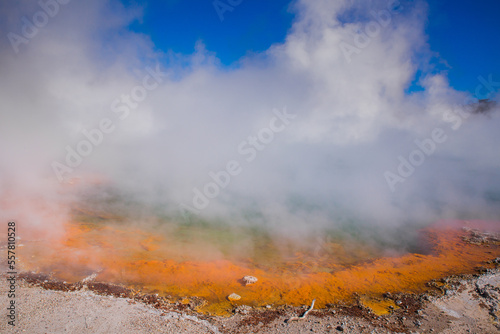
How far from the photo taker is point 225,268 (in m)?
7.62

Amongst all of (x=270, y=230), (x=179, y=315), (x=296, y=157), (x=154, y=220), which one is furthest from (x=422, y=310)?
(x=296, y=157)

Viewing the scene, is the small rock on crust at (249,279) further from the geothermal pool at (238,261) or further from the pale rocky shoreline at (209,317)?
the pale rocky shoreline at (209,317)

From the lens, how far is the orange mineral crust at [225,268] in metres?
6.32

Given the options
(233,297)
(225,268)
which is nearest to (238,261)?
(225,268)

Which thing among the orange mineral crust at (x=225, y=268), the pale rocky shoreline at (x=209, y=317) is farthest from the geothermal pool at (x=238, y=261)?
the pale rocky shoreline at (x=209, y=317)

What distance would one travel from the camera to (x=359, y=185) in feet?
76.5

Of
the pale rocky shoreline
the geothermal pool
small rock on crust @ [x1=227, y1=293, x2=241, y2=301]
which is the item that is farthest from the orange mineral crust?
the pale rocky shoreline

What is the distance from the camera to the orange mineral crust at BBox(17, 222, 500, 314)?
249 inches

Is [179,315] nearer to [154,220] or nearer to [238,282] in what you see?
[238,282]

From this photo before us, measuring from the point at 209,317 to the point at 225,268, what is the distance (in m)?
2.54

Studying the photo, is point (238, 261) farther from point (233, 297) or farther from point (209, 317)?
point (209, 317)

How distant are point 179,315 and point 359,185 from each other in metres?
22.7

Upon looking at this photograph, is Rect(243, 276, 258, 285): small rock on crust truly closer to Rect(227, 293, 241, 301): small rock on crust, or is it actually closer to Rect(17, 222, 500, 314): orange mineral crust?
Rect(17, 222, 500, 314): orange mineral crust

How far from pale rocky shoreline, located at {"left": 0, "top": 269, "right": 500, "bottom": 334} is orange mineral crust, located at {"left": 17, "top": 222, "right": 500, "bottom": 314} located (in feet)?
2.12
